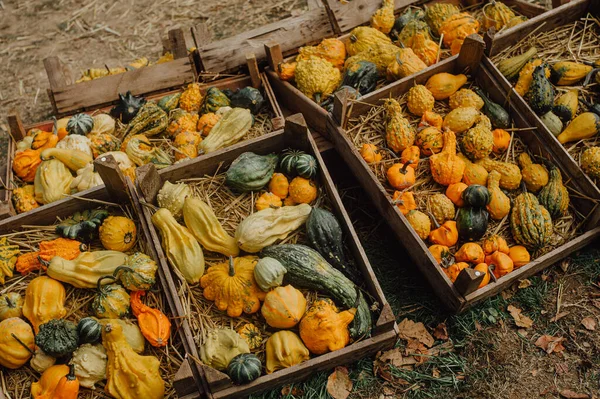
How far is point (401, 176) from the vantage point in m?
4.27

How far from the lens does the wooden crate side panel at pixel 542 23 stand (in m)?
5.09

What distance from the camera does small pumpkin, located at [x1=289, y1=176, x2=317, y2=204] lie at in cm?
424

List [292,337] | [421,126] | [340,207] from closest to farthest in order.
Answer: [292,337], [340,207], [421,126]

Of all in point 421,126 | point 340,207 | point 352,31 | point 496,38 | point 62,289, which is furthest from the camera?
point 352,31

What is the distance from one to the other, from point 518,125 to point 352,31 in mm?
2112

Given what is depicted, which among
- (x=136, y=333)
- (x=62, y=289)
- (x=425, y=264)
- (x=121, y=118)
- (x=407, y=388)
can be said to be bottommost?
(x=407, y=388)

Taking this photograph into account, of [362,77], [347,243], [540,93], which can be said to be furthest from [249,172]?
[540,93]

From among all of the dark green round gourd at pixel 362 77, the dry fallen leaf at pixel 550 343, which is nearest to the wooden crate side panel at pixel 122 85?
the dark green round gourd at pixel 362 77

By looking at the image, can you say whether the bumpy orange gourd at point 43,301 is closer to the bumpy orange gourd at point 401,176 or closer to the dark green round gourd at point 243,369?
the dark green round gourd at point 243,369

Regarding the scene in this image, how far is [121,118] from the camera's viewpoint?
17.1 ft

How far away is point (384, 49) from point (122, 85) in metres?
2.88

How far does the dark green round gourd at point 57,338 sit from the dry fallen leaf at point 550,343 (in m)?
3.65

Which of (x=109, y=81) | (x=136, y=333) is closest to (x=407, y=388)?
(x=136, y=333)

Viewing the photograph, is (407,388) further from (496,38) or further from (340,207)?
(496,38)
